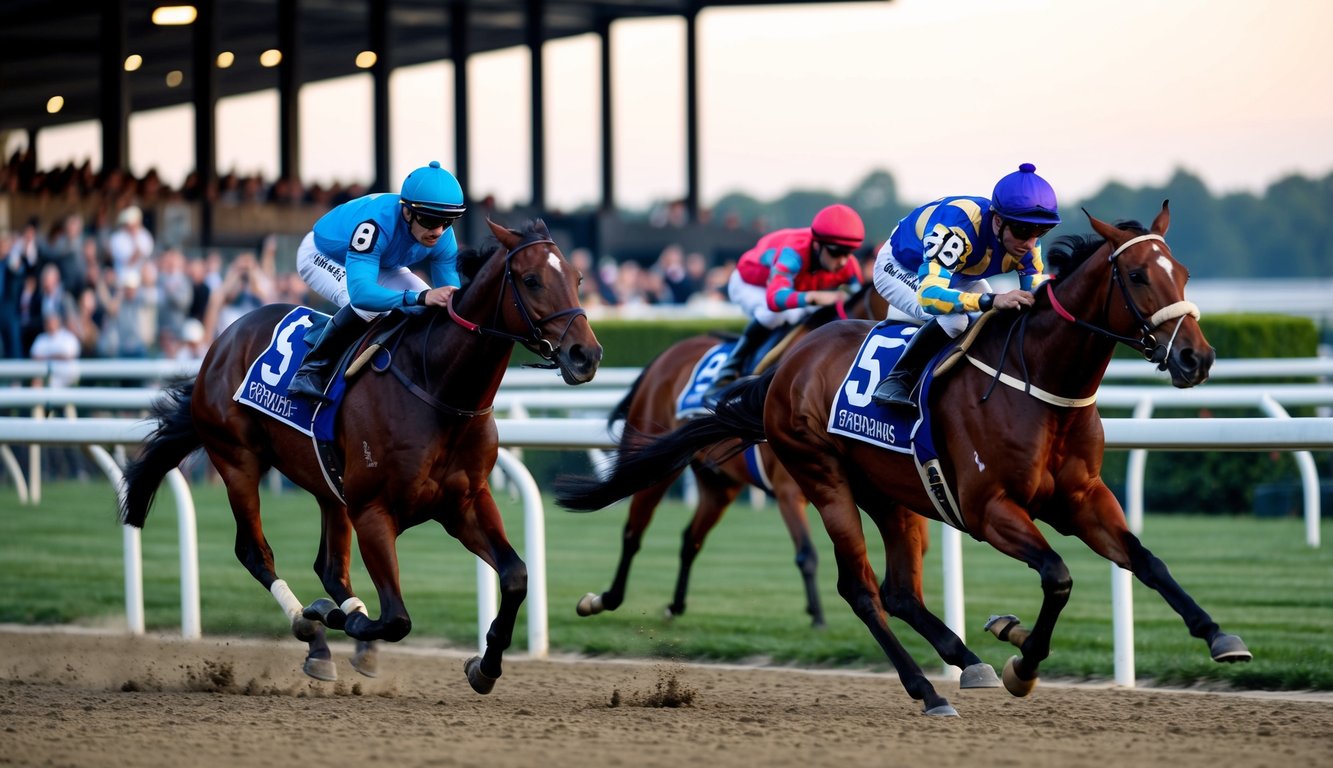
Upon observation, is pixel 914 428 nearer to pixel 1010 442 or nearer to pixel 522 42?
pixel 1010 442

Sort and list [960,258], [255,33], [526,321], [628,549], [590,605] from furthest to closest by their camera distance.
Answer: [255,33]
[628,549]
[590,605]
[960,258]
[526,321]

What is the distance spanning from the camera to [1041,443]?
15.6 feet

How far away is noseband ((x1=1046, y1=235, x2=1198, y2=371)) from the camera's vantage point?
444 centimetres

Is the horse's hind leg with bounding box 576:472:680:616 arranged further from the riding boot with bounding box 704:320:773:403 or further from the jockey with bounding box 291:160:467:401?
Result: the jockey with bounding box 291:160:467:401

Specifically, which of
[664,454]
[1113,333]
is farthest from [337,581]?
[1113,333]

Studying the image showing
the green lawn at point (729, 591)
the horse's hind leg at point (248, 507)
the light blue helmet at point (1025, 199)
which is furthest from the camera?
the green lawn at point (729, 591)

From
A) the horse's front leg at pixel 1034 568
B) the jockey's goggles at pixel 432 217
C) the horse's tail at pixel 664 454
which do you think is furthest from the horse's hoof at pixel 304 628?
the horse's front leg at pixel 1034 568

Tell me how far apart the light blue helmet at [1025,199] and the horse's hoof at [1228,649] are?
127 cm

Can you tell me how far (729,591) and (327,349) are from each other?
9.70 ft

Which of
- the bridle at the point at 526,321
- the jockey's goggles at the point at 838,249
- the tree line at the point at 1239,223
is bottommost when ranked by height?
the bridle at the point at 526,321

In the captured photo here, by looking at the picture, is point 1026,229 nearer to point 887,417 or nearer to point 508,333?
point 887,417

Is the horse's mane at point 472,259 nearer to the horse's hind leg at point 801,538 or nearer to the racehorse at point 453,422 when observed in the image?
the racehorse at point 453,422

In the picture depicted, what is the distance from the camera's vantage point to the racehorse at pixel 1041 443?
454cm

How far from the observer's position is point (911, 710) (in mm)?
4988
